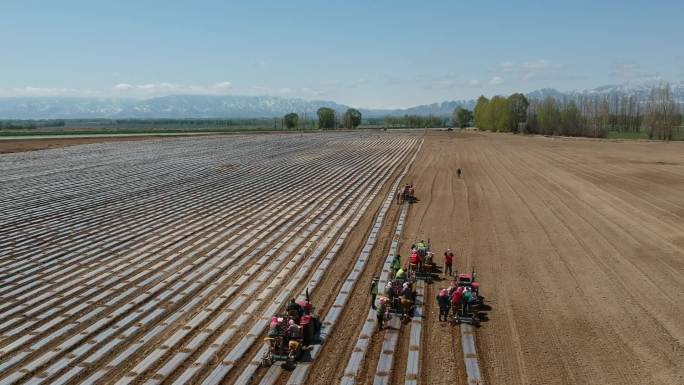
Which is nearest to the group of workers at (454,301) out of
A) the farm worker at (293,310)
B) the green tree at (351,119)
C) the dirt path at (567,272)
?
the dirt path at (567,272)

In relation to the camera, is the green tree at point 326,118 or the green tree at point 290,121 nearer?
the green tree at point 326,118

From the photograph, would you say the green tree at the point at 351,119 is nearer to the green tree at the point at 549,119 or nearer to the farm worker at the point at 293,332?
the green tree at the point at 549,119

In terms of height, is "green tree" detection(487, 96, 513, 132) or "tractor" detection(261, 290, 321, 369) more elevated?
"green tree" detection(487, 96, 513, 132)

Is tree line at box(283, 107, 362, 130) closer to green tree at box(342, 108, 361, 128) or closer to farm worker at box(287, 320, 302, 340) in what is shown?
green tree at box(342, 108, 361, 128)

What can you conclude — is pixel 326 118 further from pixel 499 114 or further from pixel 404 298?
pixel 404 298

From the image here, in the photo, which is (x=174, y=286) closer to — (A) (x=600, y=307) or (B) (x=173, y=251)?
(B) (x=173, y=251)

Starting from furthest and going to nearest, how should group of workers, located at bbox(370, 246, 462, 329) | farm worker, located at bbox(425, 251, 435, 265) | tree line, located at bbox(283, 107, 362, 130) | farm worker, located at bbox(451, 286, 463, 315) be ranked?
tree line, located at bbox(283, 107, 362, 130)
farm worker, located at bbox(425, 251, 435, 265)
farm worker, located at bbox(451, 286, 463, 315)
group of workers, located at bbox(370, 246, 462, 329)

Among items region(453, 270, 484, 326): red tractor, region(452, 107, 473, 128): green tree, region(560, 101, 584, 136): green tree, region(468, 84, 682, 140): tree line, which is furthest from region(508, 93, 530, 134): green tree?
region(453, 270, 484, 326): red tractor

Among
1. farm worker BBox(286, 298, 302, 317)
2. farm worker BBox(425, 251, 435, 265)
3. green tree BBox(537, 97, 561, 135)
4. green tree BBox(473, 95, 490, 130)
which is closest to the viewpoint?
farm worker BBox(286, 298, 302, 317)

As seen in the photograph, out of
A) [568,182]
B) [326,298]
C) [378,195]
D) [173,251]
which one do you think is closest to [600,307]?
[326,298]
